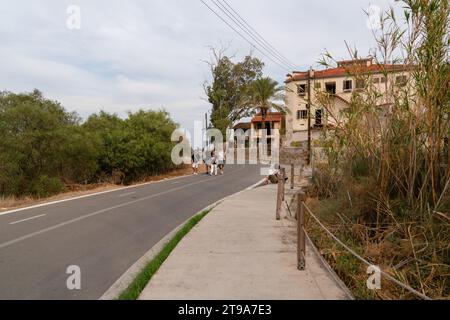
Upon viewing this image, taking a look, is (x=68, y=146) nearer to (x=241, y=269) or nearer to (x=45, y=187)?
(x=45, y=187)

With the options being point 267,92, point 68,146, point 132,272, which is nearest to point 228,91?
point 267,92

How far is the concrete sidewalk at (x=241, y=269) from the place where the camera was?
4992 mm

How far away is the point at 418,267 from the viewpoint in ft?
17.0

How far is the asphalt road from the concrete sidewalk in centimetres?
83

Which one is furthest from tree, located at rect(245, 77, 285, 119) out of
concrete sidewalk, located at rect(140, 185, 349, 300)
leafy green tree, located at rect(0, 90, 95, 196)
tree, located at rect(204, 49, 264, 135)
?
concrete sidewalk, located at rect(140, 185, 349, 300)

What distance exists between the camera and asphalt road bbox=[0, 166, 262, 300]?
18.5 ft

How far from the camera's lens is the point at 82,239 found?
327 inches

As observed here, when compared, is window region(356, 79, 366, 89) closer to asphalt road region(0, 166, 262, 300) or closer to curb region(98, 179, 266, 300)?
curb region(98, 179, 266, 300)

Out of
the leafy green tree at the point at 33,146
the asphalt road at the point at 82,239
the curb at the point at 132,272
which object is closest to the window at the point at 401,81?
the curb at the point at 132,272

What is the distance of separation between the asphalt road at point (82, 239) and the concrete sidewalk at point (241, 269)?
834 millimetres

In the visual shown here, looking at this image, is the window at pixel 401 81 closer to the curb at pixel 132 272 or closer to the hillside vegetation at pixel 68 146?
the curb at pixel 132 272

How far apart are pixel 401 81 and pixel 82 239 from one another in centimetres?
683

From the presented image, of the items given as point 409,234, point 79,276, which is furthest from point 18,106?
point 409,234
